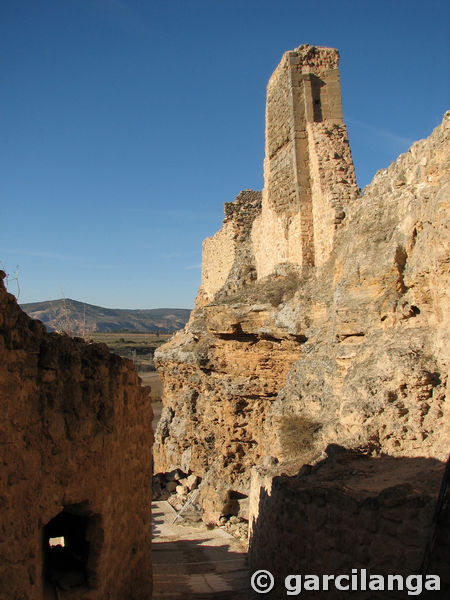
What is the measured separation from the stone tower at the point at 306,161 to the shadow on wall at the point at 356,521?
5831 mm

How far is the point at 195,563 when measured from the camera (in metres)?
9.19

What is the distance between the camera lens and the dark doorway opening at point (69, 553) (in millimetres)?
4367

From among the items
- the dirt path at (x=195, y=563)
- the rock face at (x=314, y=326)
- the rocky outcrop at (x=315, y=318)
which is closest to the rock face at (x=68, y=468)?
the dirt path at (x=195, y=563)

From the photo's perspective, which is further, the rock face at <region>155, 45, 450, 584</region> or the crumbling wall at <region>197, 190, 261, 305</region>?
the crumbling wall at <region>197, 190, 261, 305</region>

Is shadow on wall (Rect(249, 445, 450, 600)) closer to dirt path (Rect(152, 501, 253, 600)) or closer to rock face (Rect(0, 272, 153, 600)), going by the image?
dirt path (Rect(152, 501, 253, 600))

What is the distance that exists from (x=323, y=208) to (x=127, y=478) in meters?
7.76

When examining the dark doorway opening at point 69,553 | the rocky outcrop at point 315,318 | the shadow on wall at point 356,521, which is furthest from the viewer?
the rocky outcrop at point 315,318

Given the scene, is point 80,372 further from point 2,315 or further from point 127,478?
point 127,478

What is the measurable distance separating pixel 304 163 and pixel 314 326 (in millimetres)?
4151

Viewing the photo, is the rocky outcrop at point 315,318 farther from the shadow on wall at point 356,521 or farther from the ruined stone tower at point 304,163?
the shadow on wall at point 356,521

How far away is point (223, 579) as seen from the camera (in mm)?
8016

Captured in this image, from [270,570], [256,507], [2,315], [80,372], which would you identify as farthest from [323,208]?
[2,315]

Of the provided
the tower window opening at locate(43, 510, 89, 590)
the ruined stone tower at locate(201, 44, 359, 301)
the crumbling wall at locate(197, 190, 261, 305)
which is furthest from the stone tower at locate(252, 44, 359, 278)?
the tower window opening at locate(43, 510, 89, 590)

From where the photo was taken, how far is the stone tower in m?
11.5
